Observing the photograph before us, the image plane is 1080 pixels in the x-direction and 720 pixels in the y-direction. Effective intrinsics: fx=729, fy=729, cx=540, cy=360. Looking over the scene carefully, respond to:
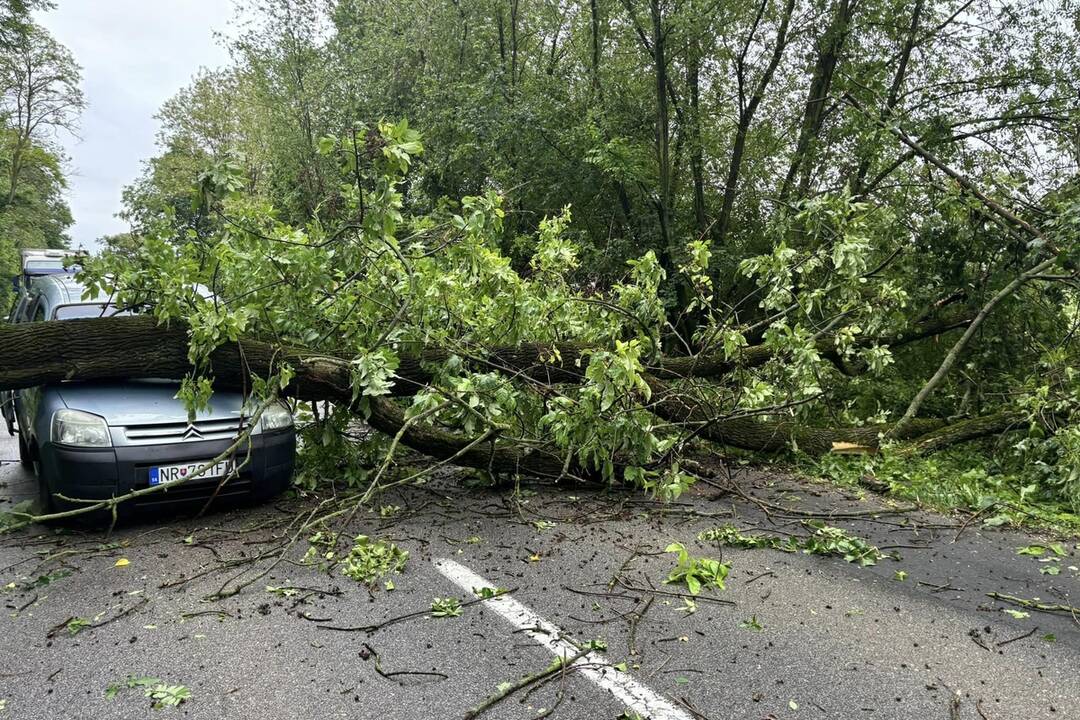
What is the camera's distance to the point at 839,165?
475 inches

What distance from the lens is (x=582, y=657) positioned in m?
3.10

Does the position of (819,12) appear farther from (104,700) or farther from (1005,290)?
(104,700)

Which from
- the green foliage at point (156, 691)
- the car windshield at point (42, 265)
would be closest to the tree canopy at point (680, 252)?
the green foliage at point (156, 691)

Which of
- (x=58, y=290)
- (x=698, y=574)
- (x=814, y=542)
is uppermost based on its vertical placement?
(x=58, y=290)

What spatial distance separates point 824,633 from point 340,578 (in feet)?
8.33

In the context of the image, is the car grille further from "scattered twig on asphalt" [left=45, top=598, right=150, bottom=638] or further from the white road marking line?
the white road marking line

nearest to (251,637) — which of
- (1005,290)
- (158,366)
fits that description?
(158,366)

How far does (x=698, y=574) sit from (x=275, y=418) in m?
3.27

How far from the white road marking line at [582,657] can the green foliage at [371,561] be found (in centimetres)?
31

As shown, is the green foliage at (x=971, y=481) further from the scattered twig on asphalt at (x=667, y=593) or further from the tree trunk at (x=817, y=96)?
the tree trunk at (x=817, y=96)

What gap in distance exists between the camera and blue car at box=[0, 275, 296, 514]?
15.1ft

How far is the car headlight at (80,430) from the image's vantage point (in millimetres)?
4609

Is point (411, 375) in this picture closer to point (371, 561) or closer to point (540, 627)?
point (371, 561)

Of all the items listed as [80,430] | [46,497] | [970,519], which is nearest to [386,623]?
[80,430]
